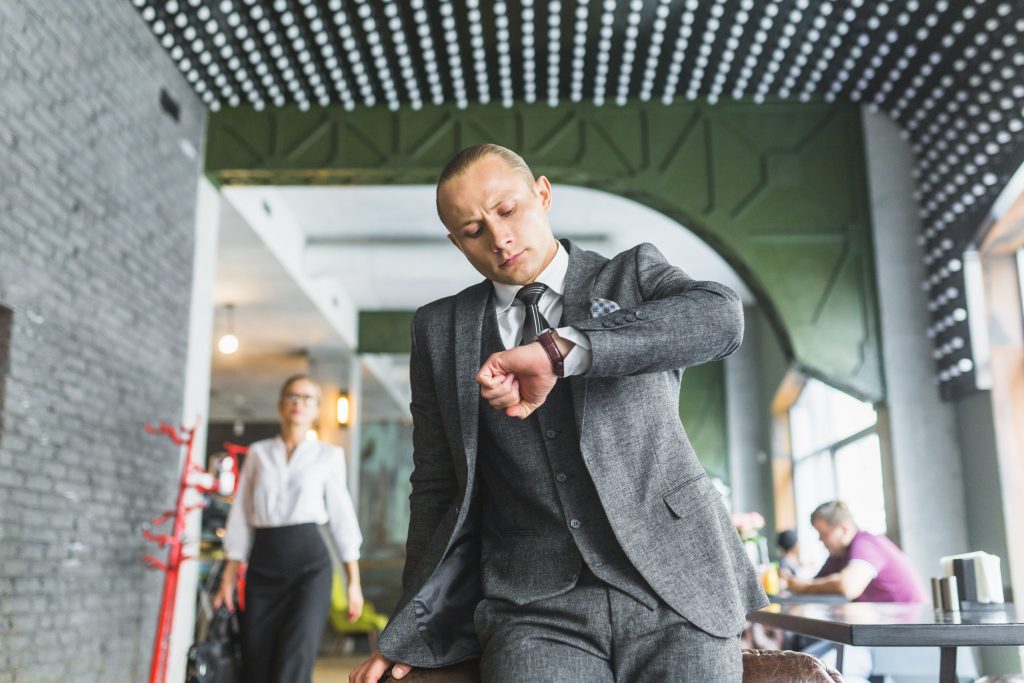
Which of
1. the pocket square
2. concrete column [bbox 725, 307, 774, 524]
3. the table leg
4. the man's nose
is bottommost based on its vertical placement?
the table leg

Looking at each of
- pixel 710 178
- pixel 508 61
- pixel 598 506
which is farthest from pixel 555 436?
pixel 710 178

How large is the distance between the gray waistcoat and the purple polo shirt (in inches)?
135

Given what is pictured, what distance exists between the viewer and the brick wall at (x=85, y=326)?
3.95 meters

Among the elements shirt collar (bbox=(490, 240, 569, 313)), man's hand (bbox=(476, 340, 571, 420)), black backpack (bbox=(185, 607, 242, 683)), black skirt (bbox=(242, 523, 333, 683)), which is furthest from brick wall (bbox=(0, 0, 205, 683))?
man's hand (bbox=(476, 340, 571, 420))

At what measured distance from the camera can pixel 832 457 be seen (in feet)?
30.0

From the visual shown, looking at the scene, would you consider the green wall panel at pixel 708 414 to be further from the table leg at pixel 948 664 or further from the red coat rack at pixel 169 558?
the table leg at pixel 948 664

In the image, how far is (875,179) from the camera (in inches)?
238

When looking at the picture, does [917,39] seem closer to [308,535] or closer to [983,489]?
[983,489]

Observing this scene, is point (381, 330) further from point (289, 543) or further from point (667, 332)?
point (667, 332)

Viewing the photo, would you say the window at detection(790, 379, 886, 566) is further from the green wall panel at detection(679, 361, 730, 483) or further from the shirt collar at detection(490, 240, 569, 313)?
the shirt collar at detection(490, 240, 569, 313)

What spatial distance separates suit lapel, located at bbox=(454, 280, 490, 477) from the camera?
130 centimetres

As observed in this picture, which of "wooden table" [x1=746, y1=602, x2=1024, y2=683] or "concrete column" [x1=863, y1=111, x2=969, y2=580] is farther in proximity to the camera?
"concrete column" [x1=863, y1=111, x2=969, y2=580]

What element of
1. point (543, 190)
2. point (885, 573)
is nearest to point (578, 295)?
point (543, 190)

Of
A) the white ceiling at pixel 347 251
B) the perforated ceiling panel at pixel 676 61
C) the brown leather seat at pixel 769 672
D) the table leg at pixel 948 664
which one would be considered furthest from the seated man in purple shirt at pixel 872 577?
the white ceiling at pixel 347 251
